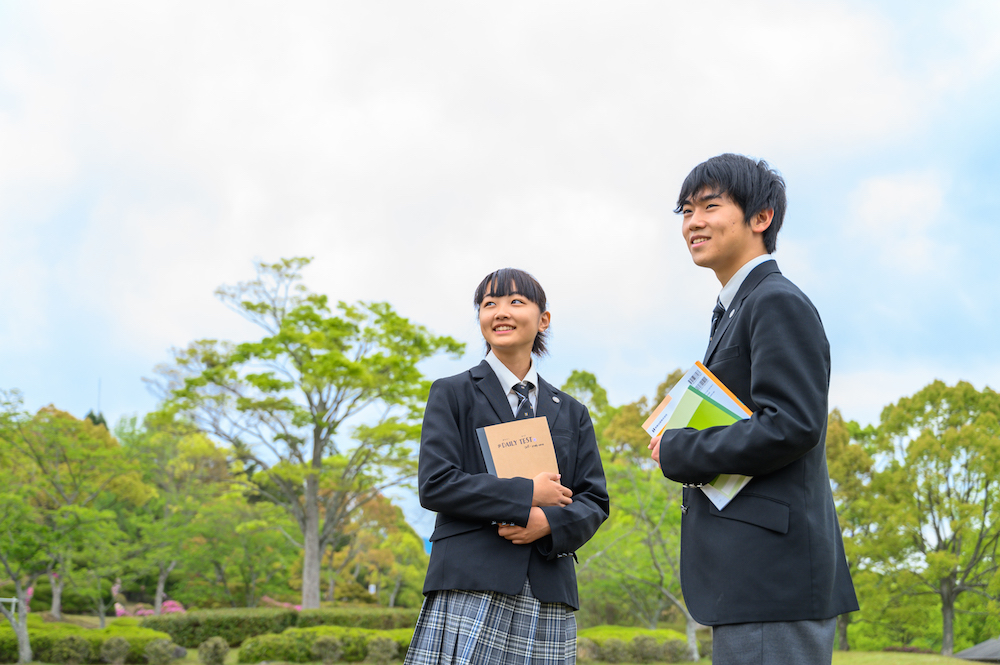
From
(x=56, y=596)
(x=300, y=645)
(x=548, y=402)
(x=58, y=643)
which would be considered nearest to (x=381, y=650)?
(x=300, y=645)

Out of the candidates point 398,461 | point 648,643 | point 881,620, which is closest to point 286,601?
point 398,461

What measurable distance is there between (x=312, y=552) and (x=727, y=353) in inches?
617

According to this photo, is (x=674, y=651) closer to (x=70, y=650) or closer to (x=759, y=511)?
(x=70, y=650)

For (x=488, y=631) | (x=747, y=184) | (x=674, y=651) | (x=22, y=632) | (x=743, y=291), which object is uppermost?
(x=747, y=184)

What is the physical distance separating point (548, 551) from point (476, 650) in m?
0.36

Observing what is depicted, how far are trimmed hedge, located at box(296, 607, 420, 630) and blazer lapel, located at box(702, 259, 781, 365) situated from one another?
43.6ft

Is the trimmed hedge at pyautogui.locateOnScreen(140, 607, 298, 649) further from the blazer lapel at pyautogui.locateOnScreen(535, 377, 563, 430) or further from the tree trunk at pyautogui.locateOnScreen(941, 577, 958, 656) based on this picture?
the blazer lapel at pyautogui.locateOnScreen(535, 377, 563, 430)

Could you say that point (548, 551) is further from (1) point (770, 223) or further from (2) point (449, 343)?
(2) point (449, 343)

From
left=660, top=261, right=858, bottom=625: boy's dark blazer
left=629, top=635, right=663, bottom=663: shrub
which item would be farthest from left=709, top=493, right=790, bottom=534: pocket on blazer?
left=629, top=635, right=663, bottom=663: shrub

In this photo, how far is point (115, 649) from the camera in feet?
39.5

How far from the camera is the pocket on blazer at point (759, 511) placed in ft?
5.48

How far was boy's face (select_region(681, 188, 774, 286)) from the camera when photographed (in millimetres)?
1976

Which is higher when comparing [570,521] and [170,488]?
[170,488]

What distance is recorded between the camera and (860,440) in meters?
21.5
